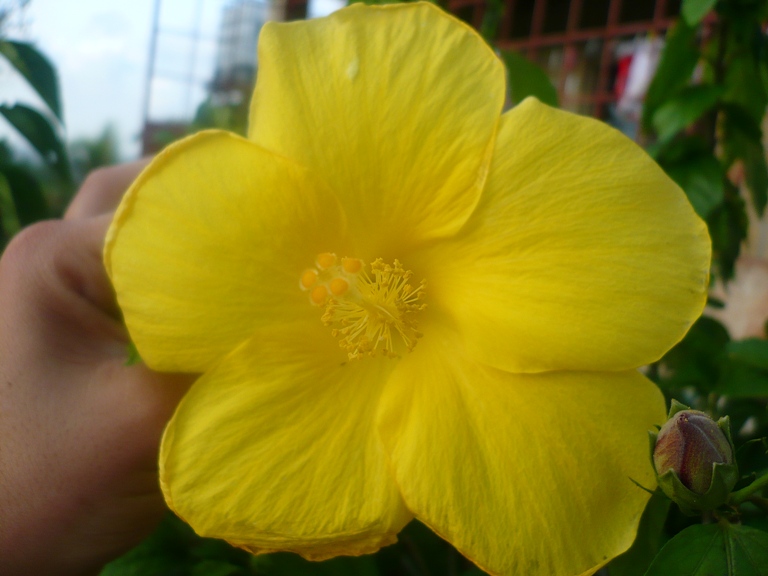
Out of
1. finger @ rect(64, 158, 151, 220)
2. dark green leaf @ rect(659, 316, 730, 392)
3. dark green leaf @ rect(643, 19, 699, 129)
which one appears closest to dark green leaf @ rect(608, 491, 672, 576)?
dark green leaf @ rect(659, 316, 730, 392)

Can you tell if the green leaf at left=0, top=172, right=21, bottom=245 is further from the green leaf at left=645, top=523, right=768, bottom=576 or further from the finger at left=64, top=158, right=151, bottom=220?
the green leaf at left=645, top=523, right=768, bottom=576

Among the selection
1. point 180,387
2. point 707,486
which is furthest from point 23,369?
Result: point 707,486

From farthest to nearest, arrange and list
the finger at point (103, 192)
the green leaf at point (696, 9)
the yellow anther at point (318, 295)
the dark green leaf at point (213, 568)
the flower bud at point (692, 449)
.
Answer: the finger at point (103, 192) → the green leaf at point (696, 9) → the dark green leaf at point (213, 568) → the yellow anther at point (318, 295) → the flower bud at point (692, 449)

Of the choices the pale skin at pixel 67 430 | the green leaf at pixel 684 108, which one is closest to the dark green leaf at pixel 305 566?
the pale skin at pixel 67 430

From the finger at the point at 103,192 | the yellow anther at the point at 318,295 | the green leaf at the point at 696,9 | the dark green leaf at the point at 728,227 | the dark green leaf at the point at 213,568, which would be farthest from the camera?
the dark green leaf at the point at 728,227

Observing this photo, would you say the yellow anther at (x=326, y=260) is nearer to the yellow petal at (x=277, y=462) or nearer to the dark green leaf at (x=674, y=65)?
the yellow petal at (x=277, y=462)

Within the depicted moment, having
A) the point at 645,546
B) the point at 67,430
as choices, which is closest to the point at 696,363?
the point at 645,546
